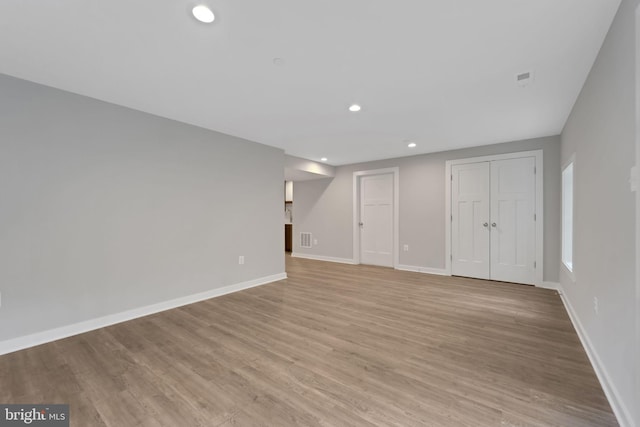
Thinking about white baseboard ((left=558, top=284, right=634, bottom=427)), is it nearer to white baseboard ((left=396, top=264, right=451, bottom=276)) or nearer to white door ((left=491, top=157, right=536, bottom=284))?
white door ((left=491, top=157, right=536, bottom=284))

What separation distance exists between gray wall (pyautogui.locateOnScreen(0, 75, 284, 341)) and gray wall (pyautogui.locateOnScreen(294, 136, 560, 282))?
9.49 ft

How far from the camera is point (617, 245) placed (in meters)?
1.57

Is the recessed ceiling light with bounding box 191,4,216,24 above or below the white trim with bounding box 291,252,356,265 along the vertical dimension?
above

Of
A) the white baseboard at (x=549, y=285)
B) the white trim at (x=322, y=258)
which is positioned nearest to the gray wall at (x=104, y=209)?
the white trim at (x=322, y=258)

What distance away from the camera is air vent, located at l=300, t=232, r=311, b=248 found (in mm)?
7145

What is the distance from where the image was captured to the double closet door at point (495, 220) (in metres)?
4.36

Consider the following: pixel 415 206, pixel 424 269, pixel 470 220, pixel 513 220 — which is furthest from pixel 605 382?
pixel 415 206

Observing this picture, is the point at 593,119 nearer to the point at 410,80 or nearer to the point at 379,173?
the point at 410,80

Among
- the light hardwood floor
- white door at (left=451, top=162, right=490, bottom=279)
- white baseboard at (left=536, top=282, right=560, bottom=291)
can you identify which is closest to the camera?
the light hardwood floor

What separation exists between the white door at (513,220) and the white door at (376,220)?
193 centimetres

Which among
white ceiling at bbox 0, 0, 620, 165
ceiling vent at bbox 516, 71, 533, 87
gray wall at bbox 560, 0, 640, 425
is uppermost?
white ceiling at bbox 0, 0, 620, 165

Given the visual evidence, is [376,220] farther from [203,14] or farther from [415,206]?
[203,14]

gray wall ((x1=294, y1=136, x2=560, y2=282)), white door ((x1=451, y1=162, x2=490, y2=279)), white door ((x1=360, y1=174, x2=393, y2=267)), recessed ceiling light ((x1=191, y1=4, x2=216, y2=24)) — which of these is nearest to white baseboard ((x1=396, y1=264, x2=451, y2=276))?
gray wall ((x1=294, y1=136, x2=560, y2=282))

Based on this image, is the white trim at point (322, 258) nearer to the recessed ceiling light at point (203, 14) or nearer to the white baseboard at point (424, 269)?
the white baseboard at point (424, 269)
